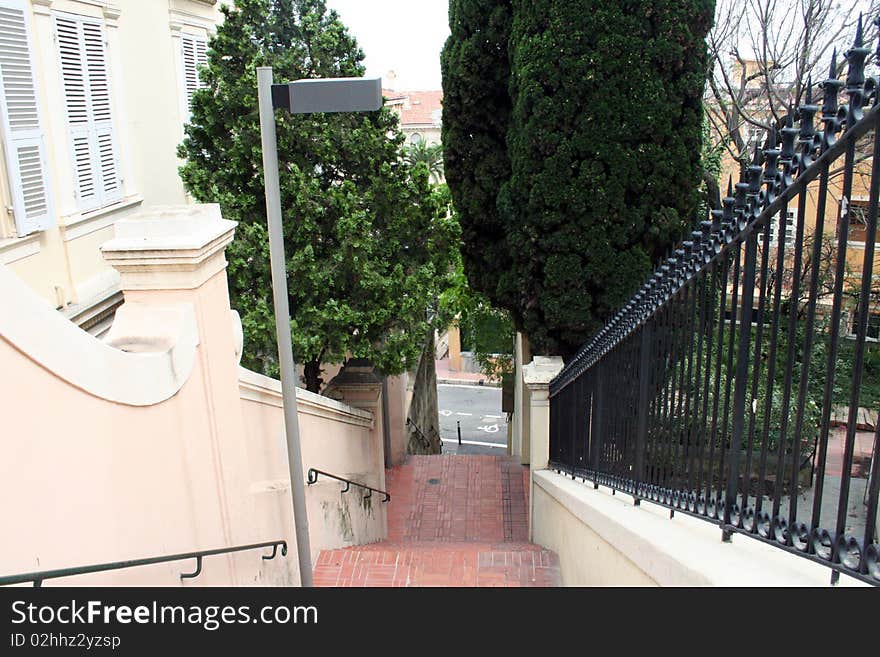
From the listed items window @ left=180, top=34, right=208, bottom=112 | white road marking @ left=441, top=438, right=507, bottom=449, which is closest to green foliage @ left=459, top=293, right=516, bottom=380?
window @ left=180, top=34, right=208, bottom=112

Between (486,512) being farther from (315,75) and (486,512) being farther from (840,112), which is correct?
(840,112)

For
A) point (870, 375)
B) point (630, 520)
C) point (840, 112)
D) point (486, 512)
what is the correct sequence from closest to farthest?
point (840, 112) → point (630, 520) → point (486, 512) → point (870, 375)

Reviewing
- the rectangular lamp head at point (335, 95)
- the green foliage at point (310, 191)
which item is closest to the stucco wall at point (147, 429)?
the rectangular lamp head at point (335, 95)

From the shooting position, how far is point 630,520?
4.20m

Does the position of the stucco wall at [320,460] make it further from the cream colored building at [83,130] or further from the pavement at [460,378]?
the pavement at [460,378]

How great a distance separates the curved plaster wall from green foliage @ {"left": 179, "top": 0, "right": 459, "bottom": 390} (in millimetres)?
3573

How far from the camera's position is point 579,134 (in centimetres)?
840

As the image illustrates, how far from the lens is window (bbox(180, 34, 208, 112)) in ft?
39.2

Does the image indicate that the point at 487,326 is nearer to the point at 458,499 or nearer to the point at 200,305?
the point at 458,499

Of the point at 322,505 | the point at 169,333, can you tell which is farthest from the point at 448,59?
the point at 169,333

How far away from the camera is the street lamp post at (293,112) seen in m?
4.10

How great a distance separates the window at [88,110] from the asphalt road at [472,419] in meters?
14.4

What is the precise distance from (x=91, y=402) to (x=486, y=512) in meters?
8.40

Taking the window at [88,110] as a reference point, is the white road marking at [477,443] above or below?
below
